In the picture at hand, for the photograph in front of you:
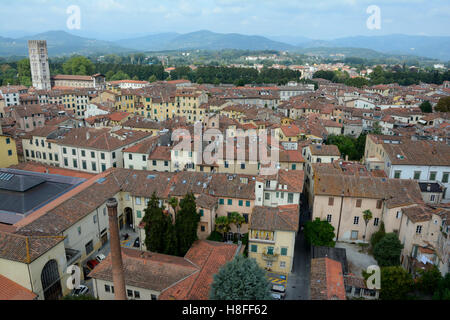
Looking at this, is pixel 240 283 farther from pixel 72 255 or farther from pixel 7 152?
pixel 7 152

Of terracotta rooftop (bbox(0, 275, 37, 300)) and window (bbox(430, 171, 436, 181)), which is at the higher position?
window (bbox(430, 171, 436, 181))

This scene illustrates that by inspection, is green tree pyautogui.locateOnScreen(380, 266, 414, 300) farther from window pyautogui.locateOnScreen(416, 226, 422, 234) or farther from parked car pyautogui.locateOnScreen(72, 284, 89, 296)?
parked car pyautogui.locateOnScreen(72, 284, 89, 296)

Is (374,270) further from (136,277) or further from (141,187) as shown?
(141,187)

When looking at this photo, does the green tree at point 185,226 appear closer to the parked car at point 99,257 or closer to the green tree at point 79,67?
the parked car at point 99,257

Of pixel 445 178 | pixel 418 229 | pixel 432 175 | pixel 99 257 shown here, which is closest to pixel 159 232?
pixel 99 257

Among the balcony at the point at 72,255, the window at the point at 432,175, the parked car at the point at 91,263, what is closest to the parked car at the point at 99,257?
the parked car at the point at 91,263

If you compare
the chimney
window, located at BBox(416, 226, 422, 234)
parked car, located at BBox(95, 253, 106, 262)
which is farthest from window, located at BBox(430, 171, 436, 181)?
parked car, located at BBox(95, 253, 106, 262)
